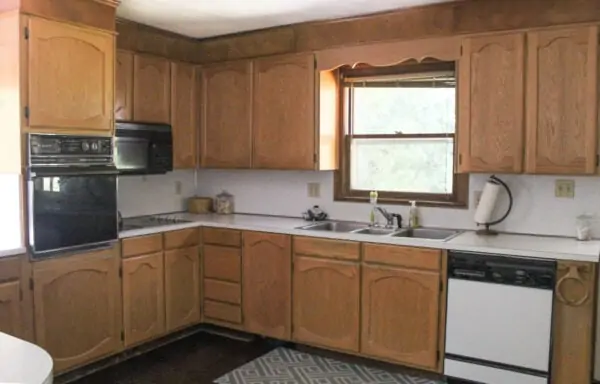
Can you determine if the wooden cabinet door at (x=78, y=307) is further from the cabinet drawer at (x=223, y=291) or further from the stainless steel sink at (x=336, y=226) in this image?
the stainless steel sink at (x=336, y=226)

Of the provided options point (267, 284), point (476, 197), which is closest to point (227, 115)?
point (267, 284)

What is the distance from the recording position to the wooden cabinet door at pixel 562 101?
3.00 meters

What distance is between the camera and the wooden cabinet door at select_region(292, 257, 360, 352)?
3.49 metres

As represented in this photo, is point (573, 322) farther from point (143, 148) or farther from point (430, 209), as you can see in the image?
point (143, 148)

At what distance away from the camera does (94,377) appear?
3328 millimetres

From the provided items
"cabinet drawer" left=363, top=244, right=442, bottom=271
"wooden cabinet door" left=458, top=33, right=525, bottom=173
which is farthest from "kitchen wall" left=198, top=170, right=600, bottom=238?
"cabinet drawer" left=363, top=244, right=442, bottom=271

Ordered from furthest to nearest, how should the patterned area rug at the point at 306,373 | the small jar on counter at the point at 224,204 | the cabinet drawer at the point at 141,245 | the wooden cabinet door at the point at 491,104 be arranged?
the small jar on counter at the point at 224,204, the cabinet drawer at the point at 141,245, the patterned area rug at the point at 306,373, the wooden cabinet door at the point at 491,104

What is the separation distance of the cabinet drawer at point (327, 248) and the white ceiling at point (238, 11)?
153 cm

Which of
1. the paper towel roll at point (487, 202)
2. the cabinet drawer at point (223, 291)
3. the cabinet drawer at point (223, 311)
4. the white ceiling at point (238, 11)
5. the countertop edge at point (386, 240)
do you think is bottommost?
the cabinet drawer at point (223, 311)

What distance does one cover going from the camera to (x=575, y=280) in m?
2.80

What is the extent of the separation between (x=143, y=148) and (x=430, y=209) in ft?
6.98

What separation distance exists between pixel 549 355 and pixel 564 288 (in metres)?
0.38

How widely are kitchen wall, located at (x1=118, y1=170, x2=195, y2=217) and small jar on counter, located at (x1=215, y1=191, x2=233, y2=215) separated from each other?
31cm

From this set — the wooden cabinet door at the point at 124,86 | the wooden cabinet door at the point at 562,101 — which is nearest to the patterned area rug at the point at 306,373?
the wooden cabinet door at the point at 562,101
